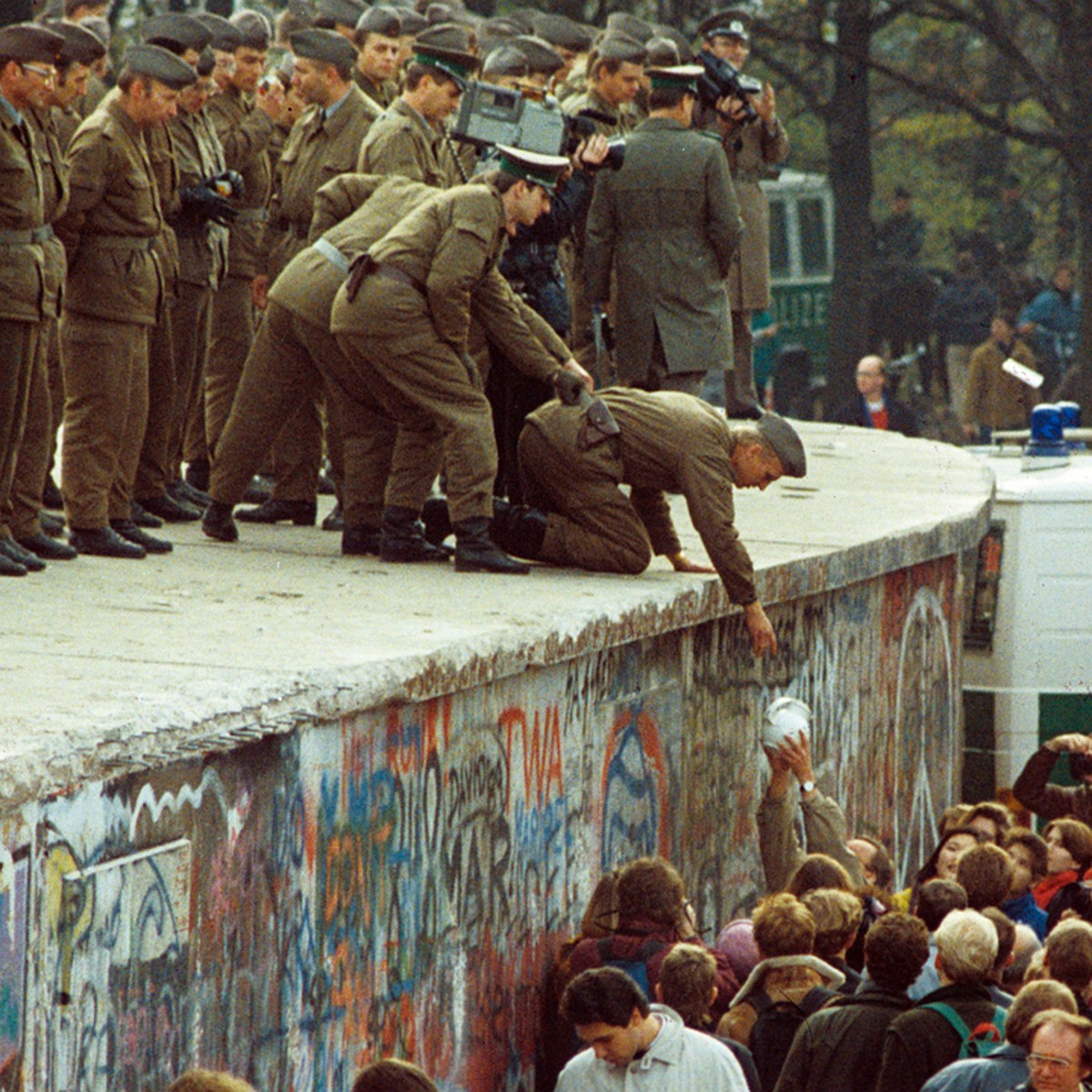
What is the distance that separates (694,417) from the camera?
895 centimetres

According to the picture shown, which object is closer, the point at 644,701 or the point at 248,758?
the point at 248,758

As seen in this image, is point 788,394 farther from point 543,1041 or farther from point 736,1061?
point 736,1061

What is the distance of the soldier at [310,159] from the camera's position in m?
10.2

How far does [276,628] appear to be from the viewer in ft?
24.6

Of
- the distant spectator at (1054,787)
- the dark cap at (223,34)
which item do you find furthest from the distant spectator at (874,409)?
the dark cap at (223,34)

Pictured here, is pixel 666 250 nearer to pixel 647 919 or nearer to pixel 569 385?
pixel 569 385

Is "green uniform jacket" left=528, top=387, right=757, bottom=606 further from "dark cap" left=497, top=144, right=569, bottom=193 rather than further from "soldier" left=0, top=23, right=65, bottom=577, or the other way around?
"soldier" left=0, top=23, right=65, bottom=577

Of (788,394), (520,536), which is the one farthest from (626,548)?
(788,394)

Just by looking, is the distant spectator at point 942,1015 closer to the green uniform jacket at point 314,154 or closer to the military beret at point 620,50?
the green uniform jacket at point 314,154

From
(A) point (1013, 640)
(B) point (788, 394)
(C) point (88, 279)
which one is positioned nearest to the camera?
(C) point (88, 279)

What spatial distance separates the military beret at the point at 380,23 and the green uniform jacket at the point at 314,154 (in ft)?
1.70

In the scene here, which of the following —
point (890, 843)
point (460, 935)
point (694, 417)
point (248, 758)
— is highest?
point (694, 417)

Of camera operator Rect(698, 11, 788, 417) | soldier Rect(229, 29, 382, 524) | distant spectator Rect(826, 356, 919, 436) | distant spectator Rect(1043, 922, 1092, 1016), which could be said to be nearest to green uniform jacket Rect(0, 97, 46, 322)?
soldier Rect(229, 29, 382, 524)

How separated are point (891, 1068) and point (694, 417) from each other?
10.0 ft
